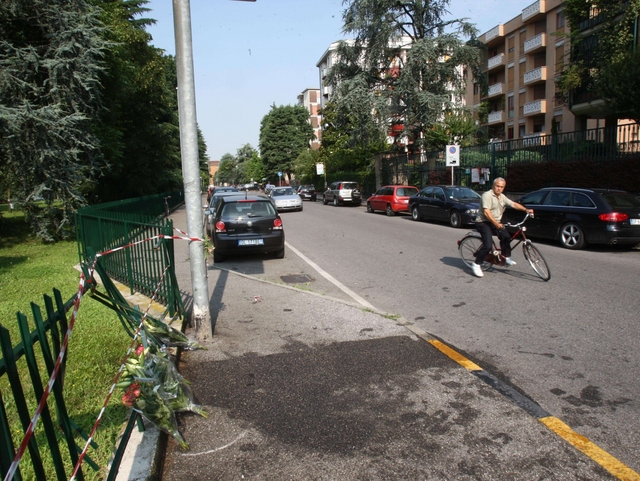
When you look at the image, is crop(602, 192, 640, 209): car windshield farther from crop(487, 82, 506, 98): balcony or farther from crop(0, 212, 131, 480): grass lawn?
crop(487, 82, 506, 98): balcony

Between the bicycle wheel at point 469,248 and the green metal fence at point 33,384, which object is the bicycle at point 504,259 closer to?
the bicycle wheel at point 469,248

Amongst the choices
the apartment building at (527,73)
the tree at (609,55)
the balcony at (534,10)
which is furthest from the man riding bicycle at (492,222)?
the balcony at (534,10)

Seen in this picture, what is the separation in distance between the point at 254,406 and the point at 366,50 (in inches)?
1213

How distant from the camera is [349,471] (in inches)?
124

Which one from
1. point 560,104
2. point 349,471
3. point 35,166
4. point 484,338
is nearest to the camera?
point 349,471

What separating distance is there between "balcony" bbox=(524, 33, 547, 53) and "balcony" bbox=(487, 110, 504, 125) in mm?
6693

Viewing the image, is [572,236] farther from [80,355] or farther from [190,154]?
[80,355]

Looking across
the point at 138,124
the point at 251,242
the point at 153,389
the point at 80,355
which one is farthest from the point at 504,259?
the point at 138,124

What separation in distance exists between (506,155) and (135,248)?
2117 centimetres

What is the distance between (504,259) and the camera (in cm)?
927

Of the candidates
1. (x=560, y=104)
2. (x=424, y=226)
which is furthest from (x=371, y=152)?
(x=424, y=226)

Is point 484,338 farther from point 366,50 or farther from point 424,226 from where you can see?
point 366,50

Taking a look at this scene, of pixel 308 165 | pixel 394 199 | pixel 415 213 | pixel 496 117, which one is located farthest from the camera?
pixel 308 165

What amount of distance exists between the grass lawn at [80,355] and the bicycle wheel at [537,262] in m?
6.68
